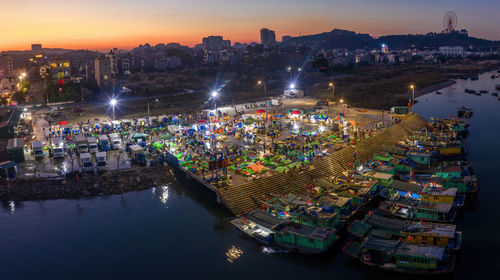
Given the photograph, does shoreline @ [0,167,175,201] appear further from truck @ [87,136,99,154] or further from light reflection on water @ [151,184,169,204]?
truck @ [87,136,99,154]

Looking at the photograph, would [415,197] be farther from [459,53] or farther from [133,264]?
[459,53]

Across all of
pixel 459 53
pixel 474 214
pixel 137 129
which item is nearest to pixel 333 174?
pixel 474 214

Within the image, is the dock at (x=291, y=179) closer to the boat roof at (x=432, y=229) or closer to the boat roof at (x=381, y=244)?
the boat roof at (x=381, y=244)

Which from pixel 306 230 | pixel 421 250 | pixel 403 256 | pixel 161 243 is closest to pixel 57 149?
pixel 161 243

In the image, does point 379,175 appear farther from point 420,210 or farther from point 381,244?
point 381,244

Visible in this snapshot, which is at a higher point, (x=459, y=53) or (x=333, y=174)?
(x=459, y=53)

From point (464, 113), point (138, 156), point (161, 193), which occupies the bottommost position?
point (161, 193)

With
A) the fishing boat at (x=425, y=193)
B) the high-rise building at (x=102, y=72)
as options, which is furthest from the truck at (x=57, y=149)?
the high-rise building at (x=102, y=72)
